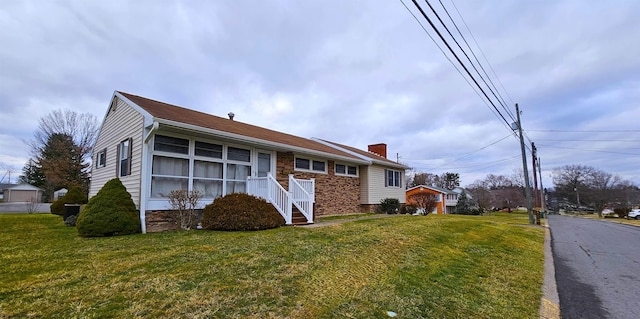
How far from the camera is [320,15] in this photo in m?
8.73

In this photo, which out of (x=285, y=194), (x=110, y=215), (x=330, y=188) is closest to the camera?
(x=110, y=215)

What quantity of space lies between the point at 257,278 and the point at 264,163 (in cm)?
792

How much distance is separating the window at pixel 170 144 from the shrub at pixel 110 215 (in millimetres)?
1412

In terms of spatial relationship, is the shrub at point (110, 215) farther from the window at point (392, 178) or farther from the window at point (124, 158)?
the window at point (392, 178)

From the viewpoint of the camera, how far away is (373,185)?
17875 mm

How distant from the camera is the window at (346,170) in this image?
Result: 16.0 metres

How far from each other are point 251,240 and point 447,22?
6653 mm

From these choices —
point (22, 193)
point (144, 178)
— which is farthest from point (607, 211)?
point (22, 193)

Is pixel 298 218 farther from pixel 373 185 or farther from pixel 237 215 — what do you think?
pixel 373 185

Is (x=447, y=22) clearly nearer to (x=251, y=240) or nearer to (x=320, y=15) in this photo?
(x=320, y=15)

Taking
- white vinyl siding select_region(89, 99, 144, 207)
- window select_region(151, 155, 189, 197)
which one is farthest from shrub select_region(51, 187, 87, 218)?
window select_region(151, 155, 189, 197)

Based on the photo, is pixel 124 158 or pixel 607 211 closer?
pixel 124 158

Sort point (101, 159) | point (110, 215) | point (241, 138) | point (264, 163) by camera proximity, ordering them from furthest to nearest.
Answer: point (101, 159) < point (264, 163) < point (241, 138) < point (110, 215)

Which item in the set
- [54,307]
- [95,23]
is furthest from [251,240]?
[95,23]
